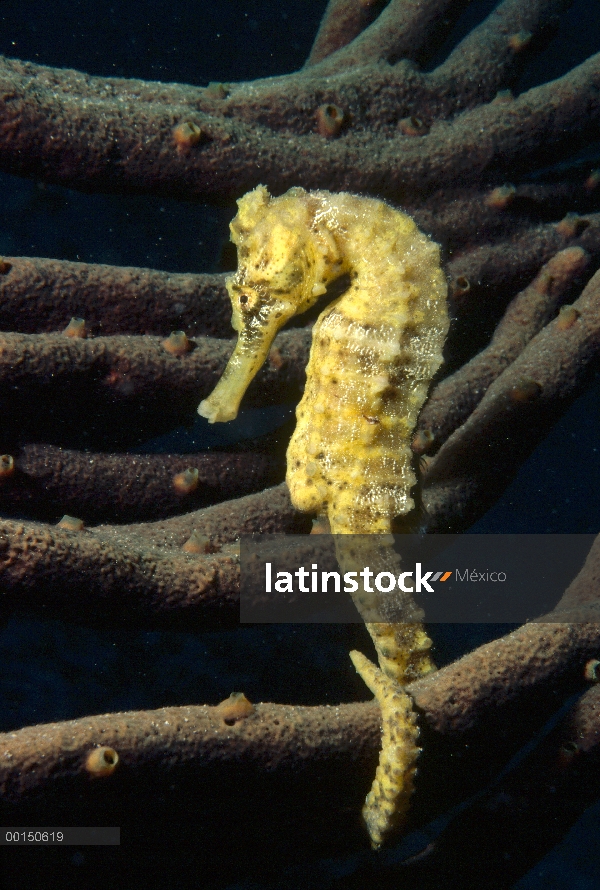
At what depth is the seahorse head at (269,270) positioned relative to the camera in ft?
7.07

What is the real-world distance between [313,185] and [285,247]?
111cm

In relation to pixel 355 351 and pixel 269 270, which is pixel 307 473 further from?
pixel 269 270

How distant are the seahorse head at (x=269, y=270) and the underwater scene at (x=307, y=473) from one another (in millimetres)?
12

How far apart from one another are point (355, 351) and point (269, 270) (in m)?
0.45

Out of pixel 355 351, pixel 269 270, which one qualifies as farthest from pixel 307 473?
pixel 269 270

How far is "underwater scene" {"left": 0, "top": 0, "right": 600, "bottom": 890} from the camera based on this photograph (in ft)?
6.25

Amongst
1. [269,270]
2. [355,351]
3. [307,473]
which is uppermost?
[269,270]

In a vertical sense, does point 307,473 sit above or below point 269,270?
below

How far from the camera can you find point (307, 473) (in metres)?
2.33

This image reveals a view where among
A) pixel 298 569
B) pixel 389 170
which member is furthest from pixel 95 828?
pixel 389 170

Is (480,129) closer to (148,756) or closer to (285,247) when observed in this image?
(285,247)

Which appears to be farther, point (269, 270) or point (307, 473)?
point (307, 473)

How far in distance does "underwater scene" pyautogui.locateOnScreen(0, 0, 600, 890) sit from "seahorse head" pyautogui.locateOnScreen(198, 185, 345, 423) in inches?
0.5

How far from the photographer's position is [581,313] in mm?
2844
